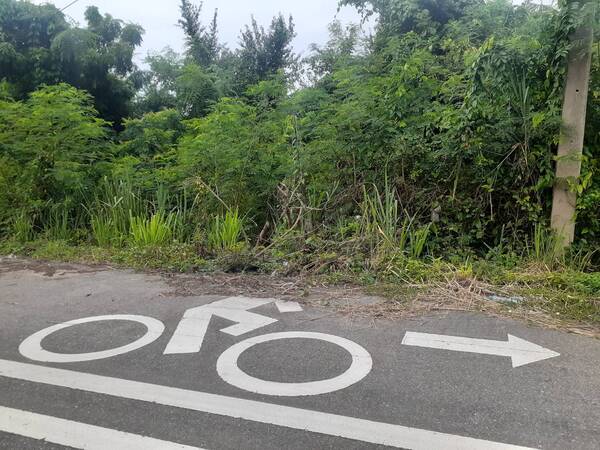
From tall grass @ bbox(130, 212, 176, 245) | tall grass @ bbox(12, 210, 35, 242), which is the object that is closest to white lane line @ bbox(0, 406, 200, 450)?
tall grass @ bbox(130, 212, 176, 245)

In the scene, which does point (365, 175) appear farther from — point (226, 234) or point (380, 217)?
point (226, 234)

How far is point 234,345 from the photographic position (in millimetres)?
3256

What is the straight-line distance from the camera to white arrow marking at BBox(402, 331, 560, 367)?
2988 mm

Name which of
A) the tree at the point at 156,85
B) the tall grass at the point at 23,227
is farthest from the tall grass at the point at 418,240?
the tree at the point at 156,85

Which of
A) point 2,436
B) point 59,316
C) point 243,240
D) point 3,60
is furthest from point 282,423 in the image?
point 3,60

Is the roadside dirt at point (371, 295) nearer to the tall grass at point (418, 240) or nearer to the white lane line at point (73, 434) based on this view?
the tall grass at point (418, 240)

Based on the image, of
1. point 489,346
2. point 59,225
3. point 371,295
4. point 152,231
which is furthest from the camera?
point 59,225

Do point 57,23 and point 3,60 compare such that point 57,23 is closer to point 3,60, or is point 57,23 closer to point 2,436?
point 3,60

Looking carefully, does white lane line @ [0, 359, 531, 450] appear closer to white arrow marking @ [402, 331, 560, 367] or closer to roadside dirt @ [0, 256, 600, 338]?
white arrow marking @ [402, 331, 560, 367]

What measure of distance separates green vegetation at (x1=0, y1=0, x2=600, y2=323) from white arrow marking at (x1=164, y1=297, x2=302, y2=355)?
3.51 feet

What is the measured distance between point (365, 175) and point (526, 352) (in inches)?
150

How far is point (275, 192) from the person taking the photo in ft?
23.4

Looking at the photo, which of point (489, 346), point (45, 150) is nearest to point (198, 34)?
point (45, 150)

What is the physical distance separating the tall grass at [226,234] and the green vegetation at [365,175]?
21mm
